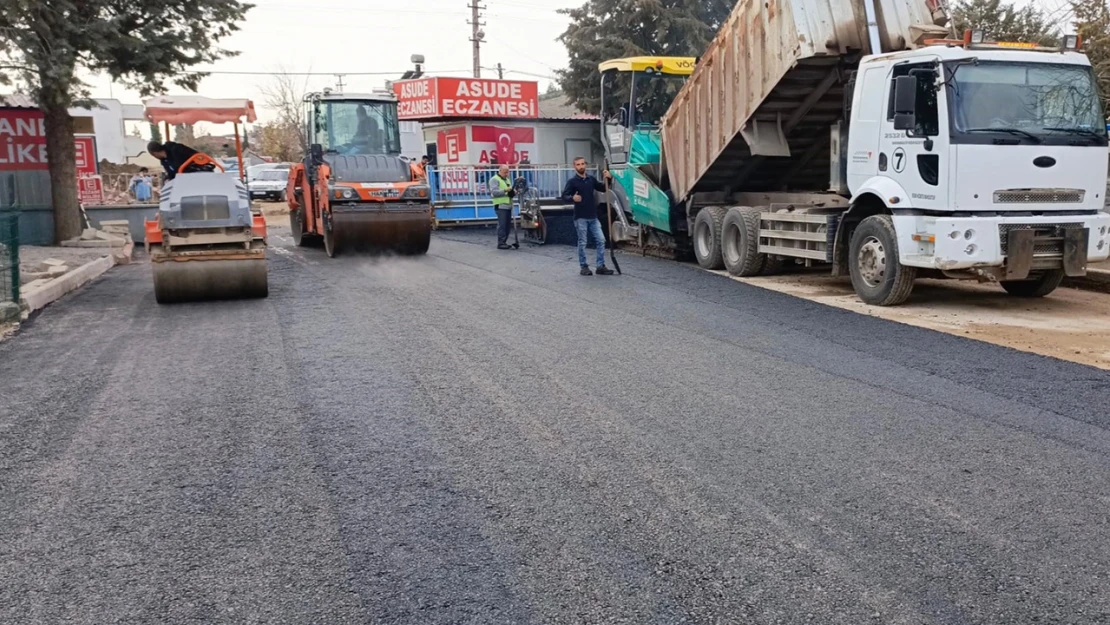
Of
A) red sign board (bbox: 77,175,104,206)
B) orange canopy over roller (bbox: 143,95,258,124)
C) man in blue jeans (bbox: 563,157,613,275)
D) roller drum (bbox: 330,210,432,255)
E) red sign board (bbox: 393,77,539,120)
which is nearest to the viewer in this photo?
orange canopy over roller (bbox: 143,95,258,124)

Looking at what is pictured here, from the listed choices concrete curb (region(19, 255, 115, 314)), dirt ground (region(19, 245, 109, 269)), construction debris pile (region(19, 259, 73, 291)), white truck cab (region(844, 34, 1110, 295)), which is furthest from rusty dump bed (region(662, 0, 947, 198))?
dirt ground (region(19, 245, 109, 269))

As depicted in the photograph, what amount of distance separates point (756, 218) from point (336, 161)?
692 cm

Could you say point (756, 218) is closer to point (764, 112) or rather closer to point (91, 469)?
point (764, 112)

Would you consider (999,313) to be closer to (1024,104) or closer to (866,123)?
(1024,104)

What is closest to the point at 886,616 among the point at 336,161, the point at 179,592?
the point at 179,592

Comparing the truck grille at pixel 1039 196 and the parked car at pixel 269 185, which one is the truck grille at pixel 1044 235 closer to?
the truck grille at pixel 1039 196

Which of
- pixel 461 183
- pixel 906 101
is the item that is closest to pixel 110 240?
pixel 461 183

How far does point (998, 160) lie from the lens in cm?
899

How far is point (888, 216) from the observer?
392 inches

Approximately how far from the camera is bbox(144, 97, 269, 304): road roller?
32.7 ft

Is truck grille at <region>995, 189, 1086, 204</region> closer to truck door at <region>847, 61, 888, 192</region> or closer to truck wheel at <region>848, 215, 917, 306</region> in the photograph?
truck wheel at <region>848, 215, 917, 306</region>

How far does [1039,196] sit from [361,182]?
384 inches

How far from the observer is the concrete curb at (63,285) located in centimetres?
995

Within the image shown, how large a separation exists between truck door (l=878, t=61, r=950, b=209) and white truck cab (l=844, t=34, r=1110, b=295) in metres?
0.01
